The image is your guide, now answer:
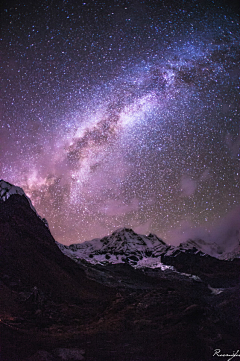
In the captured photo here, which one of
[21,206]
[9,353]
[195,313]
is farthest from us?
[21,206]

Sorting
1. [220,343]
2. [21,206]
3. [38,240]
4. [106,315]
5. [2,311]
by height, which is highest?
[21,206]

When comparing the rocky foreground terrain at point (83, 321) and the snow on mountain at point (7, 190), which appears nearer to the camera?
the rocky foreground terrain at point (83, 321)

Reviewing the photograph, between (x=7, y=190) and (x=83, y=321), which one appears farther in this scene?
(x=7, y=190)

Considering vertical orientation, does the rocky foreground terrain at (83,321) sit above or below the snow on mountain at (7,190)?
below

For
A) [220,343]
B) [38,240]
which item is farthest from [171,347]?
[38,240]

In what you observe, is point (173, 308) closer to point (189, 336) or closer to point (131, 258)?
point (189, 336)

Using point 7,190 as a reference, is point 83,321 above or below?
below

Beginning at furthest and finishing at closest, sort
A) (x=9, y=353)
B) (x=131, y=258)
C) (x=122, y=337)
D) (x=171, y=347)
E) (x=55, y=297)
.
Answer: (x=131, y=258), (x=55, y=297), (x=122, y=337), (x=171, y=347), (x=9, y=353)

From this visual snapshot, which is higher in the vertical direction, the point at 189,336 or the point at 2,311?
the point at 2,311

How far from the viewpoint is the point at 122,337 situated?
20.5m

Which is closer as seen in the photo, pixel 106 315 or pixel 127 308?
pixel 106 315

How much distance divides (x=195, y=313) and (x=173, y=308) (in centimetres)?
324

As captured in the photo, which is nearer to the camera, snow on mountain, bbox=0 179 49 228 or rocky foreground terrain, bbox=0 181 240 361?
rocky foreground terrain, bbox=0 181 240 361

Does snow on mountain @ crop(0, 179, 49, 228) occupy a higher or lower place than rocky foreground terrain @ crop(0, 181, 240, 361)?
higher
